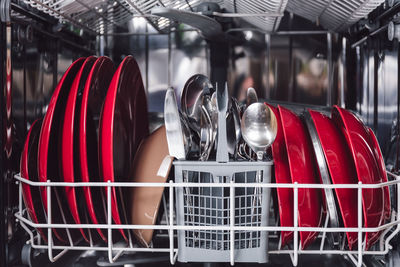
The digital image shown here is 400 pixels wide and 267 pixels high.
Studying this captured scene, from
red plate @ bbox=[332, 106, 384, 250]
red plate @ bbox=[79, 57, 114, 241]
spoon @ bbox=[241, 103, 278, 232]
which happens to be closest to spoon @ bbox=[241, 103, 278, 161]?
spoon @ bbox=[241, 103, 278, 232]

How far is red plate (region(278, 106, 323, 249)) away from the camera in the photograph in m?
0.66

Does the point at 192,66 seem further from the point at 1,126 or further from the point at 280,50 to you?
the point at 1,126

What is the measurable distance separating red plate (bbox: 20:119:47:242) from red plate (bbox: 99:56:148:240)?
0.12 metres

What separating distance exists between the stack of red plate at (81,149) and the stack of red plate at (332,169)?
265 millimetres

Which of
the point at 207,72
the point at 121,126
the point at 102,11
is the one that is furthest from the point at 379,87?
the point at 102,11

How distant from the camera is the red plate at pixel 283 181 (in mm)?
656

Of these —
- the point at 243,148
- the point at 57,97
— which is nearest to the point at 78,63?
the point at 57,97

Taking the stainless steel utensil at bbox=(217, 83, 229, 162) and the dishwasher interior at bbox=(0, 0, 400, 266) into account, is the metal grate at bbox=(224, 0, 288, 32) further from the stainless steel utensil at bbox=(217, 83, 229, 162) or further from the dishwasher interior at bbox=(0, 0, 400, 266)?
the stainless steel utensil at bbox=(217, 83, 229, 162)

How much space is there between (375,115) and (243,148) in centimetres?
30

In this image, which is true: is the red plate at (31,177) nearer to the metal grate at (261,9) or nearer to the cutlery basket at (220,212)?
the cutlery basket at (220,212)

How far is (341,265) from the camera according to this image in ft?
2.79

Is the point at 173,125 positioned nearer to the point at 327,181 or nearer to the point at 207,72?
the point at 327,181

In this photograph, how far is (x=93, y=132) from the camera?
767 mm

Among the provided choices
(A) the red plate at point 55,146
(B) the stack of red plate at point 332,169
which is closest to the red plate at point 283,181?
(B) the stack of red plate at point 332,169
